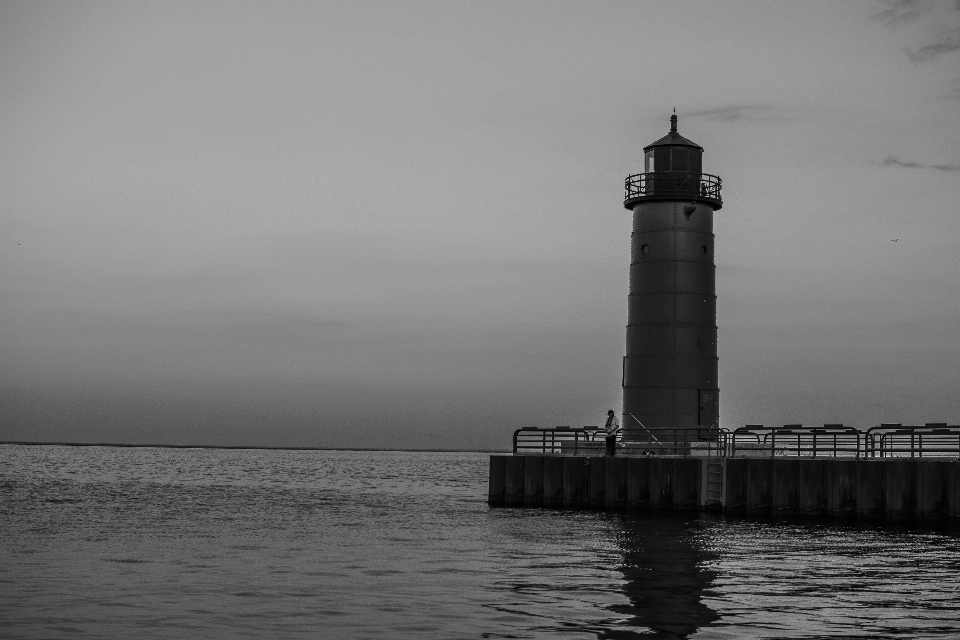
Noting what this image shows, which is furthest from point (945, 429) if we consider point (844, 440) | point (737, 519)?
point (737, 519)

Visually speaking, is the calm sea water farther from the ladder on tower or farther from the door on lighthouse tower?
the door on lighthouse tower

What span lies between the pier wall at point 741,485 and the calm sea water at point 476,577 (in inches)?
41.7

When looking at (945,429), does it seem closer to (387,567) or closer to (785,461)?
(785,461)

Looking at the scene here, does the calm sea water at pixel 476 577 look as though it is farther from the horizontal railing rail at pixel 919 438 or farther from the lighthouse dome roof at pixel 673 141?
the lighthouse dome roof at pixel 673 141

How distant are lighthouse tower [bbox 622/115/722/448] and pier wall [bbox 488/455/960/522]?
3.29 metres

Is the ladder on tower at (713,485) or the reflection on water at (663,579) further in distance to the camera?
the ladder on tower at (713,485)

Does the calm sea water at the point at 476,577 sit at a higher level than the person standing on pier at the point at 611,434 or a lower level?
lower

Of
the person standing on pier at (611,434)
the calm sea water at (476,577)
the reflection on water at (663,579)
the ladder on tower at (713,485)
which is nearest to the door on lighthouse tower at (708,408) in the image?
the person standing on pier at (611,434)

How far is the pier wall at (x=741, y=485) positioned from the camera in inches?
1249

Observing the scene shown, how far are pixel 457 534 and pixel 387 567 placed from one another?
7827 mm

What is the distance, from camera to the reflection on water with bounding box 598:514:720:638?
16.4m

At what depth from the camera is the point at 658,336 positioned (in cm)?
4103

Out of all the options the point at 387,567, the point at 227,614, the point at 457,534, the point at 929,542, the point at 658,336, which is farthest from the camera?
the point at 658,336

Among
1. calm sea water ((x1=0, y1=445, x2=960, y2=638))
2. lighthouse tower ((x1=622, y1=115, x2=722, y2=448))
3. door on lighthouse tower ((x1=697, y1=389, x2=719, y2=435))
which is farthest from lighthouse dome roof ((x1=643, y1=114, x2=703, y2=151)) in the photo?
calm sea water ((x1=0, y1=445, x2=960, y2=638))
